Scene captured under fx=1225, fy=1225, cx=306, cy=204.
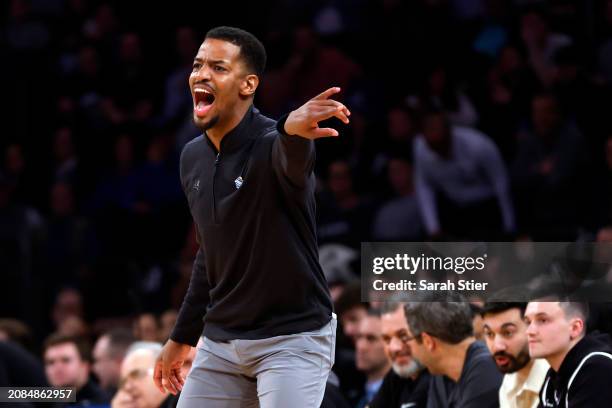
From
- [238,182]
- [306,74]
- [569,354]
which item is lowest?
[569,354]

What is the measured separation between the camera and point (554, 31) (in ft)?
29.4

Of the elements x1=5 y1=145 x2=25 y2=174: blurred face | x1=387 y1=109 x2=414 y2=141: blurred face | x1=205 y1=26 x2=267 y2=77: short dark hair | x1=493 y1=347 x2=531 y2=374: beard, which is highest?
x1=5 y1=145 x2=25 y2=174: blurred face

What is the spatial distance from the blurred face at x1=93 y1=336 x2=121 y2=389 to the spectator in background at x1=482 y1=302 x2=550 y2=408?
314 centimetres

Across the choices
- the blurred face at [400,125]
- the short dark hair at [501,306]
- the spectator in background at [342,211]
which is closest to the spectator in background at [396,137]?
the blurred face at [400,125]

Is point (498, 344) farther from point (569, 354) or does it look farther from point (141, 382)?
point (141, 382)

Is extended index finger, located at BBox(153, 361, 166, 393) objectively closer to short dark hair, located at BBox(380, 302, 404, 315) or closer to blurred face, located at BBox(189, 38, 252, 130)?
blurred face, located at BBox(189, 38, 252, 130)

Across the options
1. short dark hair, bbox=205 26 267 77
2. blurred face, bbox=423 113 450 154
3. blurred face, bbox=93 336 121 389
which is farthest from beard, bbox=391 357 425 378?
blurred face, bbox=423 113 450 154

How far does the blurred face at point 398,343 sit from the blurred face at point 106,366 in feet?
8.10

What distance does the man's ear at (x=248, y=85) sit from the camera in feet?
12.1

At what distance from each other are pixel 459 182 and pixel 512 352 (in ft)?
11.5

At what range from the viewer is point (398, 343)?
5.52 metres

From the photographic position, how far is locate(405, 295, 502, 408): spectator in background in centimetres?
518

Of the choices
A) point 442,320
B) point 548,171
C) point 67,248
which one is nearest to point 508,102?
point 548,171

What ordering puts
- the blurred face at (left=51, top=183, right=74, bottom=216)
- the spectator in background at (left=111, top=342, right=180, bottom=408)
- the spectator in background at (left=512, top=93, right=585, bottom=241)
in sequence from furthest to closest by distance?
the blurred face at (left=51, top=183, right=74, bottom=216) → the spectator in background at (left=512, top=93, right=585, bottom=241) → the spectator in background at (left=111, top=342, right=180, bottom=408)
